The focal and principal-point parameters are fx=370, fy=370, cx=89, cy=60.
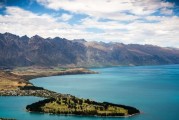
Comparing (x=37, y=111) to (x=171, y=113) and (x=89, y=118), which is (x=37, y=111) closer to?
(x=89, y=118)

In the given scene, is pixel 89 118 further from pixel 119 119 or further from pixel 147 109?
pixel 147 109

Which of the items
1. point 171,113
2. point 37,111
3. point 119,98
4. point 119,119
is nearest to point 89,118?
point 119,119

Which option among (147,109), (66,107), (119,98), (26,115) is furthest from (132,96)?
(26,115)

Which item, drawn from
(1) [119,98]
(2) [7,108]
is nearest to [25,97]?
(2) [7,108]

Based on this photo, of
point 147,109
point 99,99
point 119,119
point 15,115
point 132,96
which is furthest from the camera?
point 132,96

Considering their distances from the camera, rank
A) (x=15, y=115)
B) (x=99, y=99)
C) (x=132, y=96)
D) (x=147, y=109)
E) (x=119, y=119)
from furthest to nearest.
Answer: (x=132, y=96) → (x=99, y=99) → (x=147, y=109) → (x=15, y=115) → (x=119, y=119)

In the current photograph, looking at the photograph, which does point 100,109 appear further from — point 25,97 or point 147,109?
point 25,97

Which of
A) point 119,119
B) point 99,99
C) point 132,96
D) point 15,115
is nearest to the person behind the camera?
point 119,119

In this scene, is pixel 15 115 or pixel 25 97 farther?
pixel 25 97
